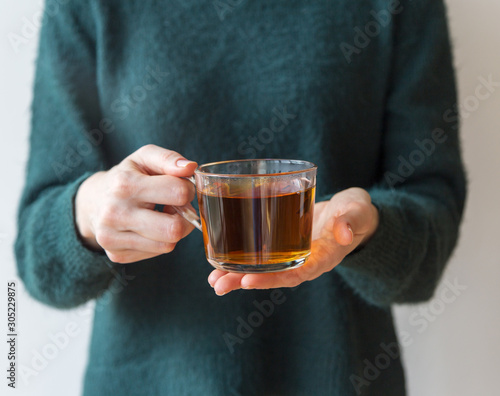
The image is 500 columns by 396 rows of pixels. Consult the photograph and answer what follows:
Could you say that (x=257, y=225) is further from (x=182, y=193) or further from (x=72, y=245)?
(x=72, y=245)

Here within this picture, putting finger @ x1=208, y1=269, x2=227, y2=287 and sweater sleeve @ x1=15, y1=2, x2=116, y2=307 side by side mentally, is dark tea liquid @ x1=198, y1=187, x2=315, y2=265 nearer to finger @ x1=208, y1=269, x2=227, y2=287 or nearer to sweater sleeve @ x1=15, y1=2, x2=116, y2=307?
finger @ x1=208, y1=269, x2=227, y2=287

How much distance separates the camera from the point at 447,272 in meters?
1.25

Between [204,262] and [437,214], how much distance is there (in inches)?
18.5

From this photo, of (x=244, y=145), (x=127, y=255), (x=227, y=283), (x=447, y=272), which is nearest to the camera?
(x=227, y=283)

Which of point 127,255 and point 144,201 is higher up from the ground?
point 144,201

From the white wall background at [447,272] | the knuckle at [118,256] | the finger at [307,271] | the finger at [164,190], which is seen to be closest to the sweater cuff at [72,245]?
the knuckle at [118,256]

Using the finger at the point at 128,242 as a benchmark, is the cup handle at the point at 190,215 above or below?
above

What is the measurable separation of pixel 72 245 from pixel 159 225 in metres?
0.25

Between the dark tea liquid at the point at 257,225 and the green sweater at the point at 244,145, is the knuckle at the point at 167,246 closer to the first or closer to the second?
the dark tea liquid at the point at 257,225

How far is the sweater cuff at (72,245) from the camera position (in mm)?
788

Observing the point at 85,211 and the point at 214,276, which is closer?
the point at 214,276

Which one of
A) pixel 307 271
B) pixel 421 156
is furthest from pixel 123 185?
pixel 421 156

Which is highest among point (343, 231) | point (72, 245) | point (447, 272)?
point (343, 231)

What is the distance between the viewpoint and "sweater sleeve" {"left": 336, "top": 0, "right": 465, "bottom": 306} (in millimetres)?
864
